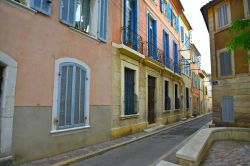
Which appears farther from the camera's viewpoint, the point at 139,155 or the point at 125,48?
the point at 125,48

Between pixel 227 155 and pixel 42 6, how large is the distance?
668 centimetres

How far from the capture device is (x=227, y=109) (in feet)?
39.0

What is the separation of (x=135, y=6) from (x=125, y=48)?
3370 mm

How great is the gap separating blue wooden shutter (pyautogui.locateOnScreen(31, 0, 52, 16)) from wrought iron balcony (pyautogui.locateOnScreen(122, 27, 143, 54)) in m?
4.47

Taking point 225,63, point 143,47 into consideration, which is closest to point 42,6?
point 143,47

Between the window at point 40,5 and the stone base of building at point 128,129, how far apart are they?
16.8 feet

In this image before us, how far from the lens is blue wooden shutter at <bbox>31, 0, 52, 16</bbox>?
219 inches

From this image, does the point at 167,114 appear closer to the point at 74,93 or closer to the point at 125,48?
the point at 125,48

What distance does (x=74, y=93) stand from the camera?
22.2ft

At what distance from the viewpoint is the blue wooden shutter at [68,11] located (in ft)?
21.3

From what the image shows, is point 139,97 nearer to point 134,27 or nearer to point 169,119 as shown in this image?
point 134,27

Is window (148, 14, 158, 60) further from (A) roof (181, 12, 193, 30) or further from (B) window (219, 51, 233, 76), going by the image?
(A) roof (181, 12, 193, 30)

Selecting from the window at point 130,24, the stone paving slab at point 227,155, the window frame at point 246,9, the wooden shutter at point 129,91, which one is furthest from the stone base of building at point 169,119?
the window frame at point 246,9

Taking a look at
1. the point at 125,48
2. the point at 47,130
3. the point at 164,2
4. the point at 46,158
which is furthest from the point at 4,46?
the point at 164,2
